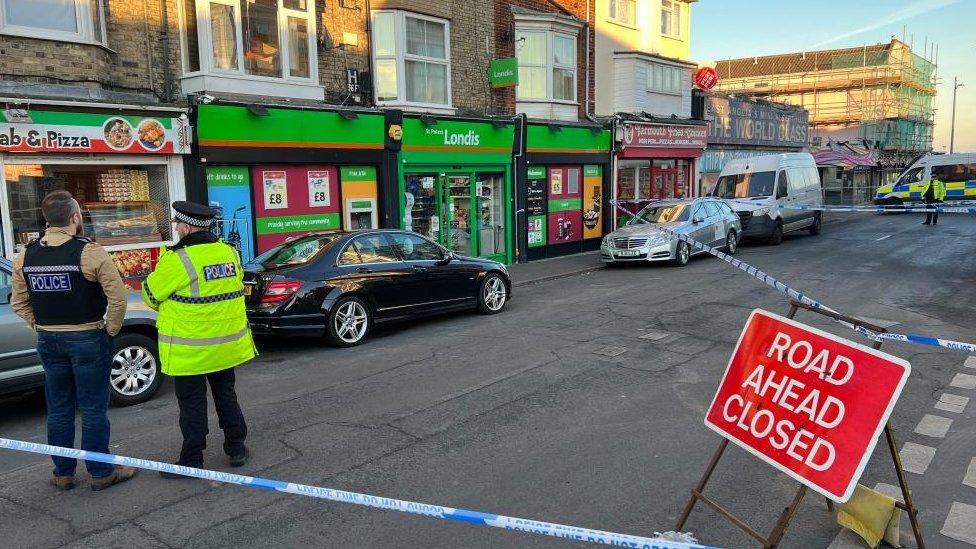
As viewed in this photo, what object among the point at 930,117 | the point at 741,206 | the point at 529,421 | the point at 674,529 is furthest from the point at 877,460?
the point at 930,117

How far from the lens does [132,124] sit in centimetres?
1064

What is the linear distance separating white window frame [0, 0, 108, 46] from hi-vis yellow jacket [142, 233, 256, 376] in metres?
7.38

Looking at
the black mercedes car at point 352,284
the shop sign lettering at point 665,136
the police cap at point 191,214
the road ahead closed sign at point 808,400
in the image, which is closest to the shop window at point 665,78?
the shop sign lettering at point 665,136

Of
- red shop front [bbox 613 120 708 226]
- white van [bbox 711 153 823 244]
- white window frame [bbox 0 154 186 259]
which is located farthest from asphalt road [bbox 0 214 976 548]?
red shop front [bbox 613 120 708 226]

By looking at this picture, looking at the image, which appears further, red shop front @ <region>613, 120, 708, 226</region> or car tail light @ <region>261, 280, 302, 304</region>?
red shop front @ <region>613, 120, 708, 226</region>

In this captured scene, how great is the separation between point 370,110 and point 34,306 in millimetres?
10095

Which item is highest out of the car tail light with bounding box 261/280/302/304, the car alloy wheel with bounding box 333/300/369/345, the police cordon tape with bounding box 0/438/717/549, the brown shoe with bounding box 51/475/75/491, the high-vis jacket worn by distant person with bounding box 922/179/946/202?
the high-vis jacket worn by distant person with bounding box 922/179/946/202

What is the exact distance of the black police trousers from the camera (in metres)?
4.74

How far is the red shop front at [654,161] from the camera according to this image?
843 inches

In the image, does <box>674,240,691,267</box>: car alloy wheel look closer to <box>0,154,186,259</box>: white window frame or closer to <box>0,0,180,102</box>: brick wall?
<box>0,154,186,259</box>: white window frame

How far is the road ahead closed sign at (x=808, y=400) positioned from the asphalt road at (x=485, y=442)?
69 cm

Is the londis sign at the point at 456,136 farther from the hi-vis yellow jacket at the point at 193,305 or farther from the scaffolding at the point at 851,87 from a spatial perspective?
the scaffolding at the point at 851,87

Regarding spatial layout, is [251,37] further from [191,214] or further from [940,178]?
[940,178]

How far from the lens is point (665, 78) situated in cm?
2420
